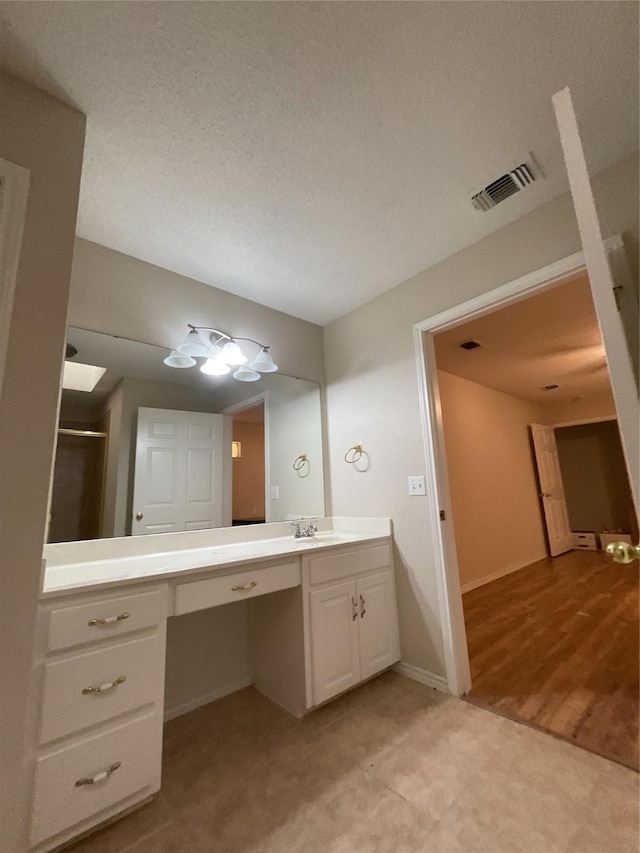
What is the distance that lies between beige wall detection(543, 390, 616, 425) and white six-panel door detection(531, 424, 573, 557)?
0.37 meters

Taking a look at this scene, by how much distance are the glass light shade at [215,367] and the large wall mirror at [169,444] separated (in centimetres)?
4

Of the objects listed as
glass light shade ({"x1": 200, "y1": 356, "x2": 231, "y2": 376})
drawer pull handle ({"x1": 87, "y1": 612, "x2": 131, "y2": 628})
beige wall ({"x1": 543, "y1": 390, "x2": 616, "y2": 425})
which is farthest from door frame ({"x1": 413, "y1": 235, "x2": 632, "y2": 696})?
beige wall ({"x1": 543, "y1": 390, "x2": 616, "y2": 425})

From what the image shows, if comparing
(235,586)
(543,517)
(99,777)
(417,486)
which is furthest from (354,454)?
(543,517)

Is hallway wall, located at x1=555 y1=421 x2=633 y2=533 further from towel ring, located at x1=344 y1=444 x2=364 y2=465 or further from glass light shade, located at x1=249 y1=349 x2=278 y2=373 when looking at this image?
glass light shade, located at x1=249 y1=349 x2=278 y2=373

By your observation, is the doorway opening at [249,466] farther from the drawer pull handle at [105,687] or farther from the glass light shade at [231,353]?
the drawer pull handle at [105,687]

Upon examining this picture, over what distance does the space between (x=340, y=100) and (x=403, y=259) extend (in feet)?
3.30

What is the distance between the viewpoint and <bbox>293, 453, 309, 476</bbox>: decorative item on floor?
2.67 metres

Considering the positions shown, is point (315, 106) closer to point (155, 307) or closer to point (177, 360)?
point (155, 307)

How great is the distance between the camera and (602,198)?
1551 millimetres

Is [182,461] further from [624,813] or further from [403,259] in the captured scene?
[624,813]

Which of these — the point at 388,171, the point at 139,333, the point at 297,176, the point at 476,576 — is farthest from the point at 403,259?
the point at 476,576

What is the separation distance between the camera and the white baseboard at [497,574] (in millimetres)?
3723

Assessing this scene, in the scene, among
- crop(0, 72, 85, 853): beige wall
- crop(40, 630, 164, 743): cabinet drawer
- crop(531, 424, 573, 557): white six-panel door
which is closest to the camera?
crop(0, 72, 85, 853): beige wall

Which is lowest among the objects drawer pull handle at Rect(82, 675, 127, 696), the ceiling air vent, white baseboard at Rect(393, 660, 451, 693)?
white baseboard at Rect(393, 660, 451, 693)
